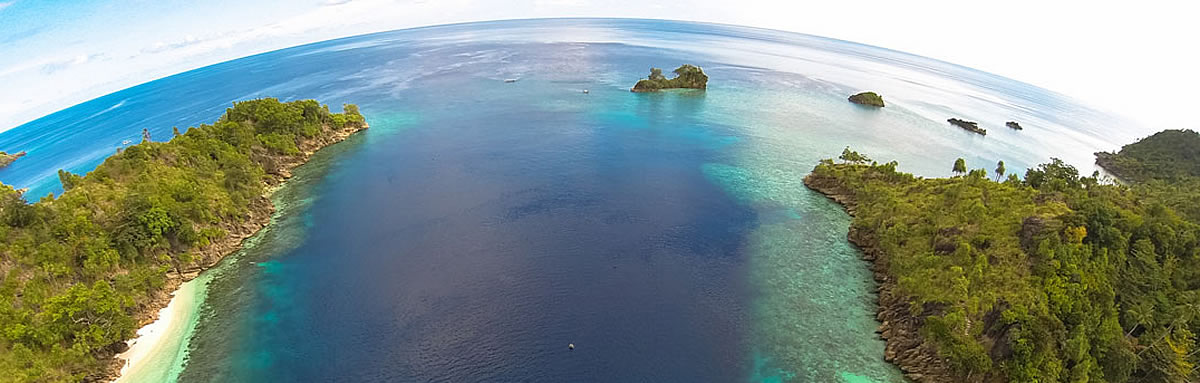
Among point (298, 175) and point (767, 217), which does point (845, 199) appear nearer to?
point (767, 217)

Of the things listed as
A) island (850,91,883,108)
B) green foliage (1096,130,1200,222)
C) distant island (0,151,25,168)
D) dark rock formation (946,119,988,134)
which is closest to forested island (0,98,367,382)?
distant island (0,151,25,168)

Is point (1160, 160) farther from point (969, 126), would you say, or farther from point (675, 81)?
point (675, 81)

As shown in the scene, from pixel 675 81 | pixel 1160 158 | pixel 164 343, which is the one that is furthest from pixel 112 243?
pixel 1160 158

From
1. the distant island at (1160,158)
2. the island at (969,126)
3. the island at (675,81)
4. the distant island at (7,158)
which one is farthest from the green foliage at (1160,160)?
the distant island at (7,158)

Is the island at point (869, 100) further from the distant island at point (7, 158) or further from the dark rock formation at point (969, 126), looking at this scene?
the distant island at point (7, 158)

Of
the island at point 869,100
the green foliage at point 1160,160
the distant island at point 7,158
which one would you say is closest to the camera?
the green foliage at point 1160,160

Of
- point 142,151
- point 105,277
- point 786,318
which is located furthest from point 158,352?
point 786,318

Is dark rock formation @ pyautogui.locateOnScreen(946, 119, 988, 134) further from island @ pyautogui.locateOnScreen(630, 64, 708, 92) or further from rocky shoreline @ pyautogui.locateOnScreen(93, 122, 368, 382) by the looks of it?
rocky shoreline @ pyautogui.locateOnScreen(93, 122, 368, 382)
